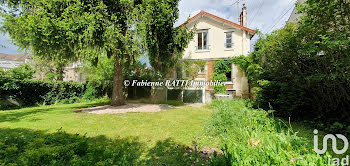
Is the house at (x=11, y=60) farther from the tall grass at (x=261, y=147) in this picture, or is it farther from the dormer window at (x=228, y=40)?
the tall grass at (x=261, y=147)

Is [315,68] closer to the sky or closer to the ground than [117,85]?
closer to the sky

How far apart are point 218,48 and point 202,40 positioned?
1.81m

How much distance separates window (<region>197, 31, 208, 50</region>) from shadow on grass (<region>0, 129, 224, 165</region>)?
11.9 m

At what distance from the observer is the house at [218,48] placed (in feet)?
42.8

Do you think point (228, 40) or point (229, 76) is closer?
point (229, 76)

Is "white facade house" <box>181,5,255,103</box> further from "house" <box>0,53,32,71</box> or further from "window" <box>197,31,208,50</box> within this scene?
"house" <box>0,53,32,71</box>

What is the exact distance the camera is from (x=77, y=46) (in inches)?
289

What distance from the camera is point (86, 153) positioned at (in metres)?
2.85

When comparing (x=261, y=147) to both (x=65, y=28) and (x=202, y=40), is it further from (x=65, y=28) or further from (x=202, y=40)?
(x=202, y=40)

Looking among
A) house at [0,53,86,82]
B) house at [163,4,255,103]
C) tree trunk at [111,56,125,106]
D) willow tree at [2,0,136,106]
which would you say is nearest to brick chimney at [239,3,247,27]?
house at [163,4,255,103]

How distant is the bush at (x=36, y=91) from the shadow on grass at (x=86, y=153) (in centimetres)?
1002

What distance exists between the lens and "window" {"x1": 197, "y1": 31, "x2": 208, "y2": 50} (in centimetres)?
1431

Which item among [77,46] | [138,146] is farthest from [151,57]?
[138,146]

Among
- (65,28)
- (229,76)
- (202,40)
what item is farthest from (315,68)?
(202,40)
